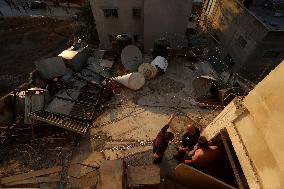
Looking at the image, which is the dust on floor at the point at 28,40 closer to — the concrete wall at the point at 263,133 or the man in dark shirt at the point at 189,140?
the man in dark shirt at the point at 189,140

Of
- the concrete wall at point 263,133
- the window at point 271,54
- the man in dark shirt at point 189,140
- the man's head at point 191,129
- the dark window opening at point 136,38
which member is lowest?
the dark window opening at point 136,38

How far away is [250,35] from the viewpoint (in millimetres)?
21219

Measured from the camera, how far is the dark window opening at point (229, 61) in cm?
2391

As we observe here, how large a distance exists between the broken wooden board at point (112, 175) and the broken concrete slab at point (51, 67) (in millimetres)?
7291

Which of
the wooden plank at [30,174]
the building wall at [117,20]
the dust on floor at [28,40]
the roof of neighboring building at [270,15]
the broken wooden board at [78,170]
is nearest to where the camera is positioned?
the wooden plank at [30,174]

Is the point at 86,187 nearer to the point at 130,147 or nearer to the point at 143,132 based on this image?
the point at 130,147

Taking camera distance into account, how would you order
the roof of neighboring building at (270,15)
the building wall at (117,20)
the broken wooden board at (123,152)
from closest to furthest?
the broken wooden board at (123,152), the roof of neighboring building at (270,15), the building wall at (117,20)

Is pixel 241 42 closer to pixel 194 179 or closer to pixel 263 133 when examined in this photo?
pixel 194 179

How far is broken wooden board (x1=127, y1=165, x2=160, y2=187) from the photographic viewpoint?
9570 mm

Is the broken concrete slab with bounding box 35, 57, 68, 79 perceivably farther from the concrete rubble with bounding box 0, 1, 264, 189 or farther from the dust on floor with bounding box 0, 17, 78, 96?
the dust on floor with bounding box 0, 17, 78, 96

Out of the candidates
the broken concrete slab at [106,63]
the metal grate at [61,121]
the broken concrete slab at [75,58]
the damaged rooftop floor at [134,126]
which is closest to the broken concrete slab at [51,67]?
the broken concrete slab at [75,58]

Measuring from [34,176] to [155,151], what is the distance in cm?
511

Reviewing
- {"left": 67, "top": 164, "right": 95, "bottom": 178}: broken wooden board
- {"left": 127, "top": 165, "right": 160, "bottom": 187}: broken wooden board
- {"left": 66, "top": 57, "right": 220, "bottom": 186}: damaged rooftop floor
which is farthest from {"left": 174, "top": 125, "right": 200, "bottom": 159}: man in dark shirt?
{"left": 67, "top": 164, "right": 95, "bottom": 178}: broken wooden board

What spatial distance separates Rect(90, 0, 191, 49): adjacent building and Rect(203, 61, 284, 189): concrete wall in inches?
539
